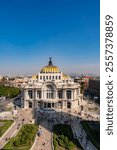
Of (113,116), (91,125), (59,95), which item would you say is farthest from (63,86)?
(113,116)

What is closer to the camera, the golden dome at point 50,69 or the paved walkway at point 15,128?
the paved walkway at point 15,128

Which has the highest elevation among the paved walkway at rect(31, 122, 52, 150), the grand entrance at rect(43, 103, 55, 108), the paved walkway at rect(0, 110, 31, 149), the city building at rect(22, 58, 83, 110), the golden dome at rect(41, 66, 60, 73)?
the golden dome at rect(41, 66, 60, 73)

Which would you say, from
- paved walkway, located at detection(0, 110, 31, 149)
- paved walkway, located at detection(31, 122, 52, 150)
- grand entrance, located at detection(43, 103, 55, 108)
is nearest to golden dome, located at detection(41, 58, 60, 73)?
grand entrance, located at detection(43, 103, 55, 108)

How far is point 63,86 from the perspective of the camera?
67.5m

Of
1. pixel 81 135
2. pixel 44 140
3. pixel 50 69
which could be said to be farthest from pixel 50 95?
pixel 44 140

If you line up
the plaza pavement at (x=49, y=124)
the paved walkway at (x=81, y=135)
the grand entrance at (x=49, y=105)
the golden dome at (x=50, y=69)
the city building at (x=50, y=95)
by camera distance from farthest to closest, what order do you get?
the golden dome at (x=50, y=69) < the city building at (x=50, y=95) < the grand entrance at (x=49, y=105) < the plaza pavement at (x=49, y=124) < the paved walkway at (x=81, y=135)

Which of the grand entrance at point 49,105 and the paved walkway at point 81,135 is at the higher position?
the grand entrance at point 49,105

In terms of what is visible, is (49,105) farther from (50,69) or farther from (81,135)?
(81,135)

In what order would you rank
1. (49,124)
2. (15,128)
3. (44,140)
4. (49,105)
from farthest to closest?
(49,105) → (49,124) → (15,128) → (44,140)

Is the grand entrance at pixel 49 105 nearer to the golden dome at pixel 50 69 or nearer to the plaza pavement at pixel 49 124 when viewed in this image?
the plaza pavement at pixel 49 124

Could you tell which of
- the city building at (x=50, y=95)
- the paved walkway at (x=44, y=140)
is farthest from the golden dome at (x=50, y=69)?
the paved walkway at (x=44, y=140)

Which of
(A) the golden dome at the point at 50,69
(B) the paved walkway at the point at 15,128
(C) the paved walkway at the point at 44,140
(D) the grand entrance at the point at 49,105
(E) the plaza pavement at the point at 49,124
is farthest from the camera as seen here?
(A) the golden dome at the point at 50,69

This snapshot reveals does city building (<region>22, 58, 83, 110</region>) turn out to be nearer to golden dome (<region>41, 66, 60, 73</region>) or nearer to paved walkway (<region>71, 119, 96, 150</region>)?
golden dome (<region>41, 66, 60, 73</region>)

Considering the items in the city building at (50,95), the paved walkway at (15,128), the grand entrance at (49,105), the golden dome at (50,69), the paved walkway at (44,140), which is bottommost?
the paved walkway at (44,140)
